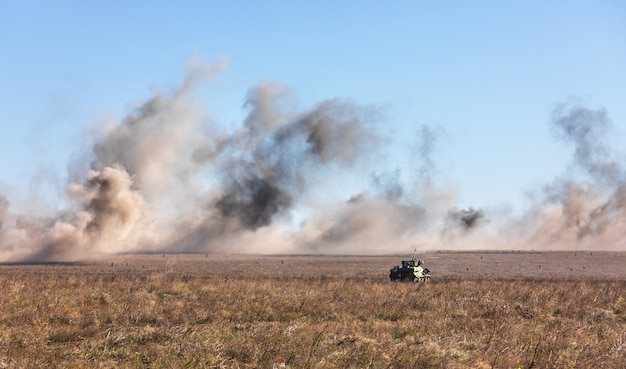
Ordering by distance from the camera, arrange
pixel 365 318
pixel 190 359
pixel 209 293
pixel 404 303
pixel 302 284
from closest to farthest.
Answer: pixel 190 359 < pixel 365 318 < pixel 404 303 < pixel 209 293 < pixel 302 284

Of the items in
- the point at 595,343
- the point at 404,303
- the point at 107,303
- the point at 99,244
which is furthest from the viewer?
the point at 99,244

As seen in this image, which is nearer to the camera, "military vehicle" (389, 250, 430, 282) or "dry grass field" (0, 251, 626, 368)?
"dry grass field" (0, 251, 626, 368)

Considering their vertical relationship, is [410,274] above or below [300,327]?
below

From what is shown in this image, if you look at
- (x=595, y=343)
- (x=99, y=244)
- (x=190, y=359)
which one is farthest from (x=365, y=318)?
(x=99, y=244)

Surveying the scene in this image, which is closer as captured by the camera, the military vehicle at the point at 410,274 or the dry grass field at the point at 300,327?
the dry grass field at the point at 300,327

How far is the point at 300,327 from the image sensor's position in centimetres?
1952

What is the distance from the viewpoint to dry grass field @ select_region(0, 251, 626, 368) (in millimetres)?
Result: 15203

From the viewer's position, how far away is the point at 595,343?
58.7ft

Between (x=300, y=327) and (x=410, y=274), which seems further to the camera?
(x=410, y=274)

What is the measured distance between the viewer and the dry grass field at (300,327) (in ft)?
A: 49.9

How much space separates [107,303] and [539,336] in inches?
653

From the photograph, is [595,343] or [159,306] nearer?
[595,343]

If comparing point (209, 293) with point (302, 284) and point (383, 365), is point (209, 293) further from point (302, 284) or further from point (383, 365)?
point (383, 365)

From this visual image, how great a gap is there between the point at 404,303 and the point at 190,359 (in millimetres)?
13835
